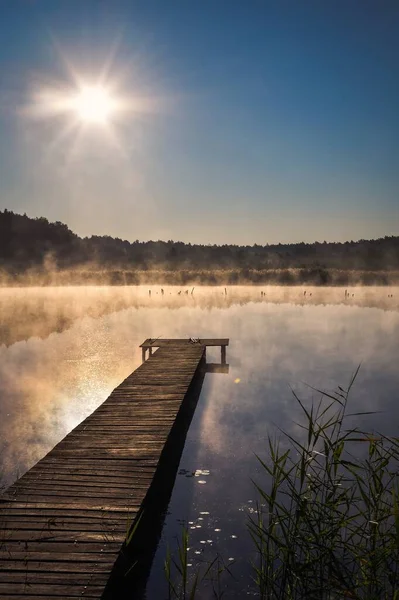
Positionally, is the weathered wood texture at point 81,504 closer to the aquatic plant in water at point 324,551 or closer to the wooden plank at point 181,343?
the aquatic plant in water at point 324,551

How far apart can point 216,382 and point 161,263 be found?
58.5m

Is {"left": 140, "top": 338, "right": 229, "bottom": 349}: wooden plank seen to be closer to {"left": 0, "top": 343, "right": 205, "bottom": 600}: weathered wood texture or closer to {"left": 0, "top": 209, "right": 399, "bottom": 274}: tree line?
{"left": 0, "top": 343, "right": 205, "bottom": 600}: weathered wood texture

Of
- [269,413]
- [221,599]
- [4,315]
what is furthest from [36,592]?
[4,315]

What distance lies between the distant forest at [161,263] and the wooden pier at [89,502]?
3469 cm

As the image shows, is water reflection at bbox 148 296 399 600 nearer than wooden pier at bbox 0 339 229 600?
No

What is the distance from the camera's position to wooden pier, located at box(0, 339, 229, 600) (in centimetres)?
362

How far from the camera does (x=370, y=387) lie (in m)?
9.94

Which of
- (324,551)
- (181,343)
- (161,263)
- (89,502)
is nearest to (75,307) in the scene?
(181,343)

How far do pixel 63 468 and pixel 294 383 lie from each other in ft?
19.0

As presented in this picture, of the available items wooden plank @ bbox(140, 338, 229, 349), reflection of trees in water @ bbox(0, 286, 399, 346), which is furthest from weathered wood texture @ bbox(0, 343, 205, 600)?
reflection of trees in water @ bbox(0, 286, 399, 346)

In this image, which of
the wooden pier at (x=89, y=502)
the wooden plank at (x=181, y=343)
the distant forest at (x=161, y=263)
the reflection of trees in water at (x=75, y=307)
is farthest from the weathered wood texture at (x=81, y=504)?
the distant forest at (x=161, y=263)

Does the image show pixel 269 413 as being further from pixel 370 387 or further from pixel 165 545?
pixel 165 545

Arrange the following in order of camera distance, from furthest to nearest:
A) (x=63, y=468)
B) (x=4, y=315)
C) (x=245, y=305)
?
(x=245, y=305)
(x=4, y=315)
(x=63, y=468)

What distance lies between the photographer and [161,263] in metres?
69.5
